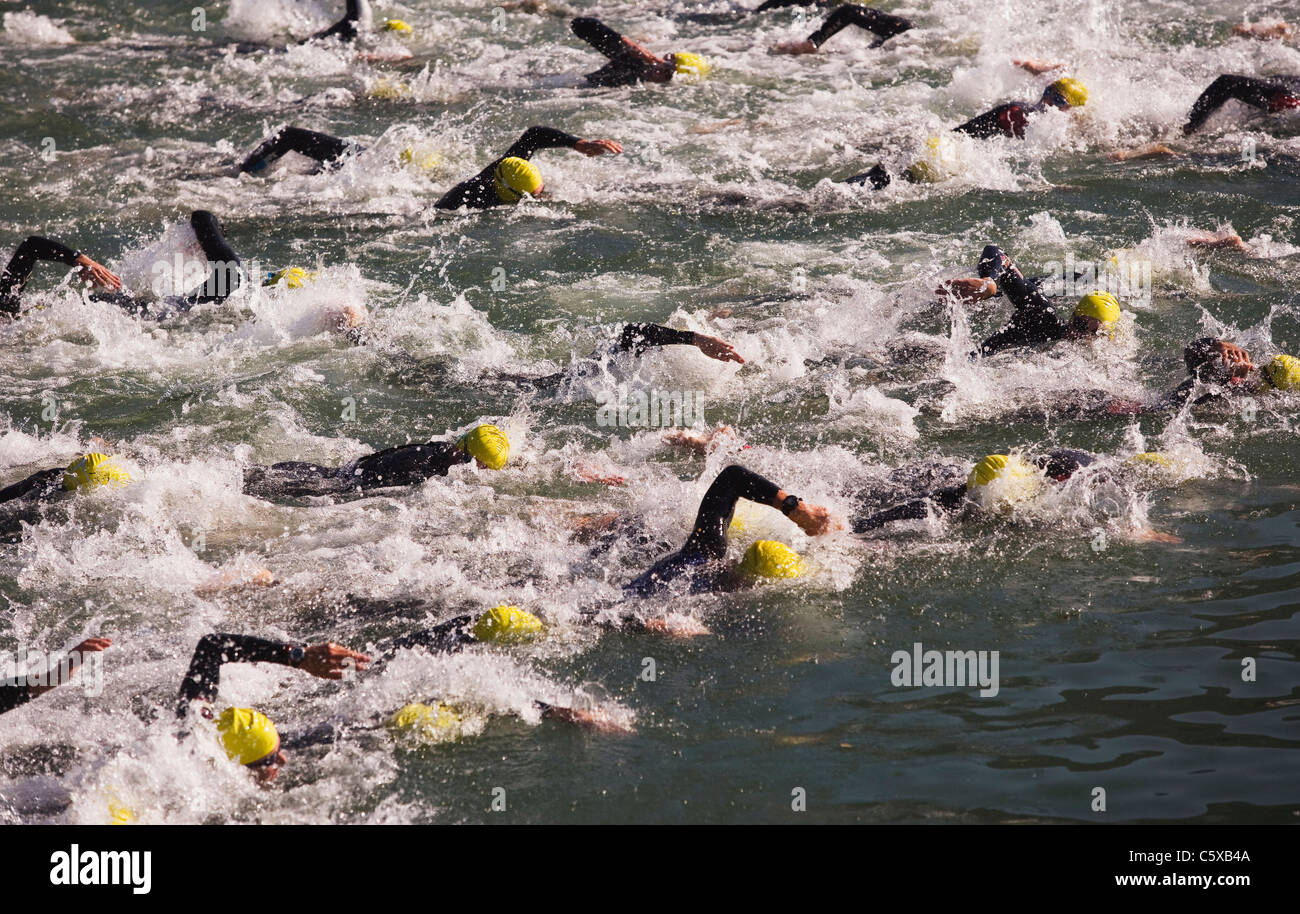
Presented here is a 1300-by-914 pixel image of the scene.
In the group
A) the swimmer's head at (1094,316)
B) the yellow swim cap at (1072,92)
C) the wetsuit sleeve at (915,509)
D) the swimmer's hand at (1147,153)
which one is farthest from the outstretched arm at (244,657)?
the yellow swim cap at (1072,92)

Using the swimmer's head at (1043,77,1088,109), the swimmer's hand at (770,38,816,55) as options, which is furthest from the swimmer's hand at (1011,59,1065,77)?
the swimmer's hand at (770,38,816,55)

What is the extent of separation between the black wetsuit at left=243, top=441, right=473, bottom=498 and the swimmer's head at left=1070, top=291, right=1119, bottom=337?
4.53 metres

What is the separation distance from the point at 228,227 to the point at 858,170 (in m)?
6.19

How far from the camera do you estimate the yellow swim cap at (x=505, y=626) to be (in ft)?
22.1

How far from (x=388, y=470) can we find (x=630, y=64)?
8525mm

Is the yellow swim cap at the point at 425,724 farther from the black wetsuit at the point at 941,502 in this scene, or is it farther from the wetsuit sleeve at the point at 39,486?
the wetsuit sleeve at the point at 39,486

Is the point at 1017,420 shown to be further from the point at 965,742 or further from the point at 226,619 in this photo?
the point at 226,619

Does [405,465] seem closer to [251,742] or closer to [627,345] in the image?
[627,345]

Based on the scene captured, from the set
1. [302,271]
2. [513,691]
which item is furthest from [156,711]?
[302,271]

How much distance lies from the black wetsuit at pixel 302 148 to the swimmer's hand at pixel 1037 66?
7405mm

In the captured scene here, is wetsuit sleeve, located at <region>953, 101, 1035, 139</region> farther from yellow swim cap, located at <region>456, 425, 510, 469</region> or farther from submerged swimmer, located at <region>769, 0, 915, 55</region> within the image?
→ yellow swim cap, located at <region>456, 425, 510, 469</region>

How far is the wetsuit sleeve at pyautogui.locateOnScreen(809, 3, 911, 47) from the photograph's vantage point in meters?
15.7

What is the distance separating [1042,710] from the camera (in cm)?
605

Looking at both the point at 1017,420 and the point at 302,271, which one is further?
the point at 302,271
